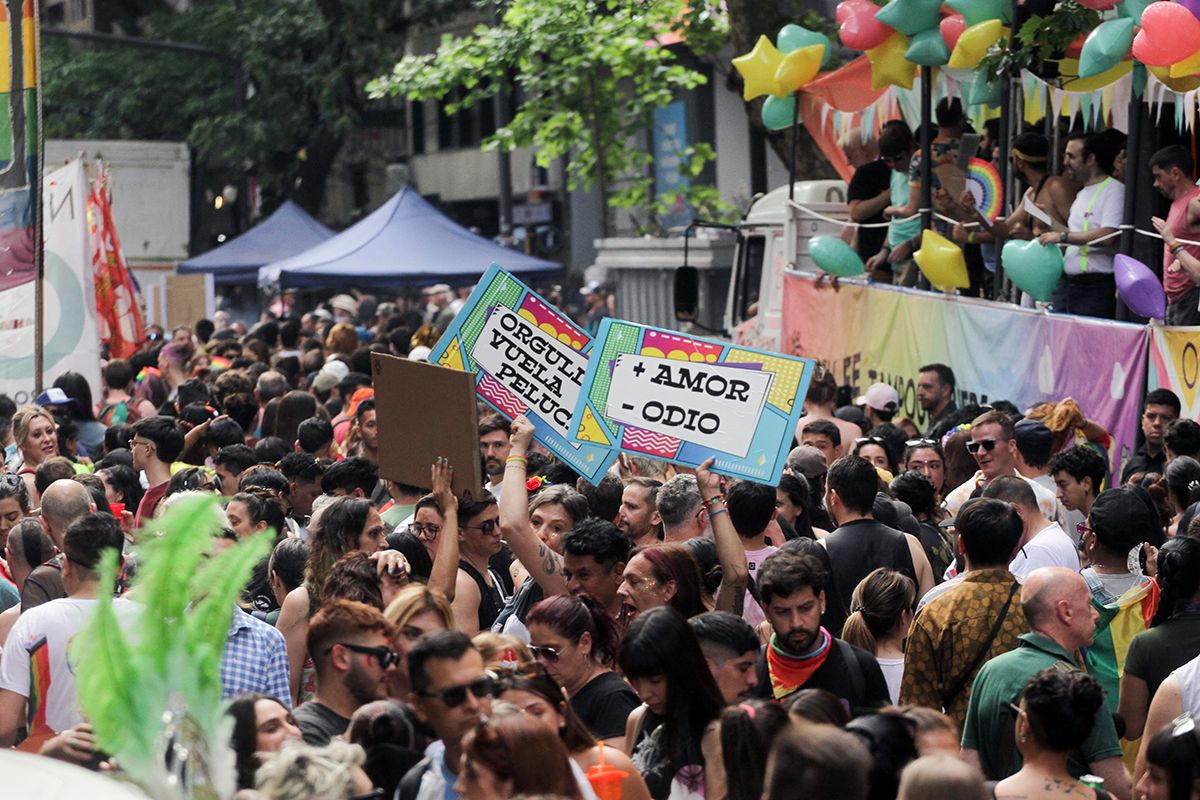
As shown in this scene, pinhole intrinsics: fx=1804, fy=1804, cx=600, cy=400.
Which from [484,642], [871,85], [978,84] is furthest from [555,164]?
[484,642]

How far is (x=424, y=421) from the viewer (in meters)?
7.42

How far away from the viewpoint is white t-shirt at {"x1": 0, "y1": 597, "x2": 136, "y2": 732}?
235 inches

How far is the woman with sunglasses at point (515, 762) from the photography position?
13.3 ft

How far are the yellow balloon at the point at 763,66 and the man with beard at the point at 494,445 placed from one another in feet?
26.2

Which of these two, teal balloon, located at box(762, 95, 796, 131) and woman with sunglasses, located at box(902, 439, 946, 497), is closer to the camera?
woman with sunglasses, located at box(902, 439, 946, 497)

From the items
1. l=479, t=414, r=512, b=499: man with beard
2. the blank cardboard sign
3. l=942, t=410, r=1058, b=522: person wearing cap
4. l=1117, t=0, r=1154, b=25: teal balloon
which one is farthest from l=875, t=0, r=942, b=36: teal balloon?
the blank cardboard sign

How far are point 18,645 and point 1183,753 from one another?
12.2 ft

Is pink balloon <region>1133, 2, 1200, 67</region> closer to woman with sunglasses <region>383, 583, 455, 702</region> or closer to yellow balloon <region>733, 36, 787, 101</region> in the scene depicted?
yellow balloon <region>733, 36, 787, 101</region>

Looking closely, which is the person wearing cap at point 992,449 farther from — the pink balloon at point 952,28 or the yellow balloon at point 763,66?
the yellow balloon at point 763,66

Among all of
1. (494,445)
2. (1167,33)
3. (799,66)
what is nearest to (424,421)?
(494,445)

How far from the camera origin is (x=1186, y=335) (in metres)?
10.5

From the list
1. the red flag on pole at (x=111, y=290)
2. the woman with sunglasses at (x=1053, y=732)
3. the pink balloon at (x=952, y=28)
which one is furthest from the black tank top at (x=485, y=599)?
the red flag on pole at (x=111, y=290)

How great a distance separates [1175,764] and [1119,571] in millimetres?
2269

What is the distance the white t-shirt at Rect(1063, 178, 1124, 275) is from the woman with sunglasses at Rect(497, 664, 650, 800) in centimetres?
789
